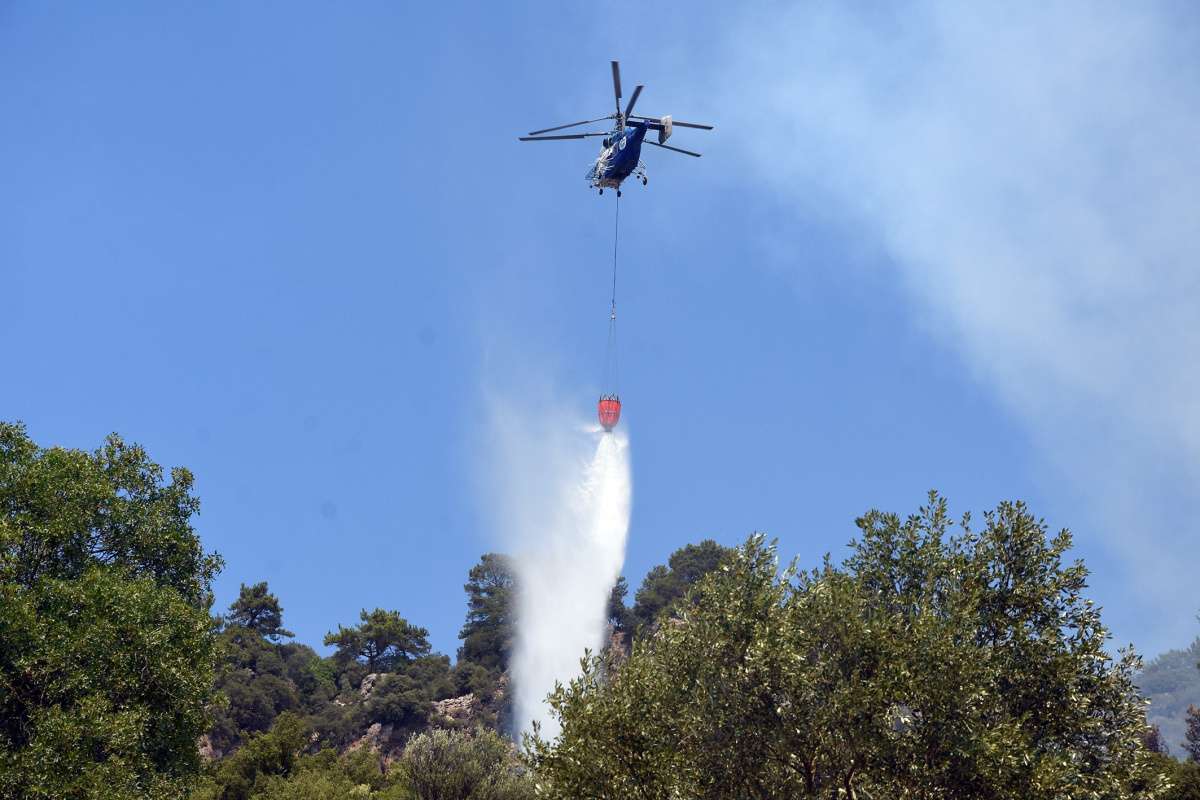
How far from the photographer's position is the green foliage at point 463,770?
67.2 m

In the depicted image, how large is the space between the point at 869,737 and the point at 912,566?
6.71 meters

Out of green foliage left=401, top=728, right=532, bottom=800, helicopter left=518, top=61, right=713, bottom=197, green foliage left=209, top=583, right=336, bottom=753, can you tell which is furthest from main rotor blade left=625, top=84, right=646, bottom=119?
green foliage left=209, top=583, right=336, bottom=753

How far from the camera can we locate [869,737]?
87.8 feet

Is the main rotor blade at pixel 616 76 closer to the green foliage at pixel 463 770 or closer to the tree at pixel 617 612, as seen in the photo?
the green foliage at pixel 463 770

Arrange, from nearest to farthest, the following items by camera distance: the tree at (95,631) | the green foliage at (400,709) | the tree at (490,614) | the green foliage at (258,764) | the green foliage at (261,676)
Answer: the tree at (95,631) → the green foliage at (258,764) → the green foliage at (261,676) → the green foliage at (400,709) → the tree at (490,614)

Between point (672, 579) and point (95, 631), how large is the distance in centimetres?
14686

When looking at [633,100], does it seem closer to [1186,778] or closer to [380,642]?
[1186,778]

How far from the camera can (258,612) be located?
174 m

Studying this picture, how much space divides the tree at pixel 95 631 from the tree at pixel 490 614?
128306mm

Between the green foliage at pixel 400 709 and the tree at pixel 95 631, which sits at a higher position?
the green foliage at pixel 400 709

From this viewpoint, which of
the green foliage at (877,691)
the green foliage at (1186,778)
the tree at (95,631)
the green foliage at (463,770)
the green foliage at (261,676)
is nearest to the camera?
the green foliage at (877,691)

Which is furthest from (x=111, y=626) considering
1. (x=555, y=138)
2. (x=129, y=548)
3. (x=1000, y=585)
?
(x=555, y=138)

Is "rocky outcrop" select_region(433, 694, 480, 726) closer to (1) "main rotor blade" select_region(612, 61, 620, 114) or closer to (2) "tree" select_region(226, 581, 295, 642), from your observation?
(2) "tree" select_region(226, 581, 295, 642)

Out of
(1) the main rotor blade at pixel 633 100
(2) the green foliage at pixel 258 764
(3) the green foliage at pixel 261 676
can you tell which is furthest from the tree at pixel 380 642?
(1) the main rotor blade at pixel 633 100
